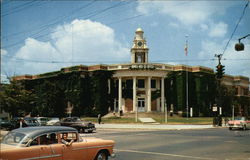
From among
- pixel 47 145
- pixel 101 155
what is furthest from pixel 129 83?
pixel 47 145

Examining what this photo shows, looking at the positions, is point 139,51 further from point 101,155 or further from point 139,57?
point 101,155

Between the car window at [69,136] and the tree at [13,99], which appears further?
the tree at [13,99]

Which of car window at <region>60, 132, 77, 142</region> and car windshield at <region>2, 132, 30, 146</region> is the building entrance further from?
car windshield at <region>2, 132, 30, 146</region>

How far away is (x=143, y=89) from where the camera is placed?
190 feet

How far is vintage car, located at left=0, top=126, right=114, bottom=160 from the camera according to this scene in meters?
7.84

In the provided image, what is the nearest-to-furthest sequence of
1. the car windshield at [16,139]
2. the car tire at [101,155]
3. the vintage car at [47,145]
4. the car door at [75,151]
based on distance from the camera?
1. the vintage car at [47,145]
2. the car windshield at [16,139]
3. the car door at [75,151]
4. the car tire at [101,155]

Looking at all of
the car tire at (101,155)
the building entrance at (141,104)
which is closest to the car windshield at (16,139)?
the car tire at (101,155)

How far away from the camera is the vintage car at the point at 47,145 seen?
309 inches

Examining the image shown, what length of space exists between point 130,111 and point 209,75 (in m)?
19.7

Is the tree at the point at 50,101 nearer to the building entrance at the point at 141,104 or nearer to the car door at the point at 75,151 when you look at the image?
the building entrance at the point at 141,104

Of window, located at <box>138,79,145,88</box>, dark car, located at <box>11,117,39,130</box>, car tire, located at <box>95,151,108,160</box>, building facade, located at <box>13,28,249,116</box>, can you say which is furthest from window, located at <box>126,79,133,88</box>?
car tire, located at <box>95,151,108,160</box>

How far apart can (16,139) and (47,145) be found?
0.86m

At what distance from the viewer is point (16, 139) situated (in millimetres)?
8172

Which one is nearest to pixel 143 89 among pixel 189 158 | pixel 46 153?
pixel 189 158
